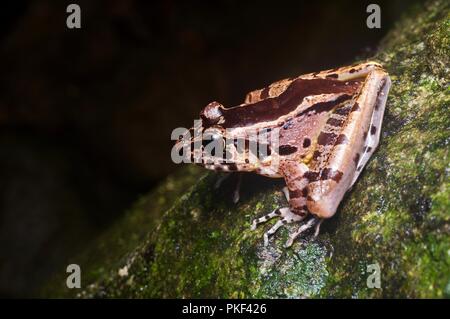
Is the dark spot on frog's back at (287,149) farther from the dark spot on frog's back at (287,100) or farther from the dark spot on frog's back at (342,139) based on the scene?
the dark spot on frog's back at (342,139)

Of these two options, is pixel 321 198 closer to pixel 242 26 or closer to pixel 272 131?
pixel 272 131

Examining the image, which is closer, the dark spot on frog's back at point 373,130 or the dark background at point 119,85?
the dark spot on frog's back at point 373,130

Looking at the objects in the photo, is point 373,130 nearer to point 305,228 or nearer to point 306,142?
point 306,142

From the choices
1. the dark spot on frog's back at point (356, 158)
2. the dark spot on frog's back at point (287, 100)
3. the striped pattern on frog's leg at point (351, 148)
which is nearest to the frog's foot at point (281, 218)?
the striped pattern on frog's leg at point (351, 148)

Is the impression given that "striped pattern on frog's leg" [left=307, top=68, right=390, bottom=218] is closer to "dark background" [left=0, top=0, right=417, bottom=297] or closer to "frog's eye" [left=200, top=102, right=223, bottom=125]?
"frog's eye" [left=200, top=102, right=223, bottom=125]

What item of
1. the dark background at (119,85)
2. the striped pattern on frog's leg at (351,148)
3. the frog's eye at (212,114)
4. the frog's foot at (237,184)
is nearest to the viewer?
the striped pattern on frog's leg at (351,148)

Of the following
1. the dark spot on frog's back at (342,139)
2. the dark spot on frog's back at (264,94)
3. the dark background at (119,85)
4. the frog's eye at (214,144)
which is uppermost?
the dark background at (119,85)

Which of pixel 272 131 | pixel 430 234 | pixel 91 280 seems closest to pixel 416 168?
pixel 430 234

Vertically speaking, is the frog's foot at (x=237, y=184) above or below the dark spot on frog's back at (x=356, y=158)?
above
